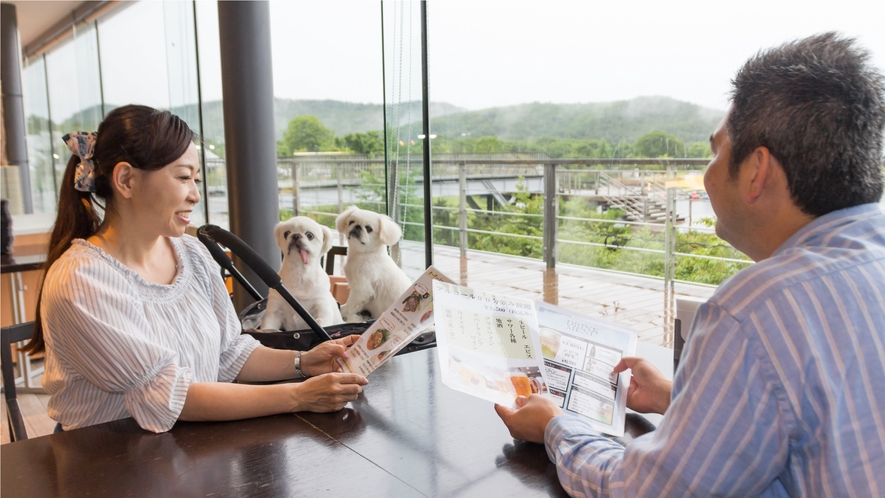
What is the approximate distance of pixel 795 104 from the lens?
638 millimetres

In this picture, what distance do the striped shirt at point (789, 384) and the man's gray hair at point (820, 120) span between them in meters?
0.05

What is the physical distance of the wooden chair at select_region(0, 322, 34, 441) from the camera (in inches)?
55.7

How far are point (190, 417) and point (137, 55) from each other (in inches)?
244

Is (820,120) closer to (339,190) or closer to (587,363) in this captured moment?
(587,363)

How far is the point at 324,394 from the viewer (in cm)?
115

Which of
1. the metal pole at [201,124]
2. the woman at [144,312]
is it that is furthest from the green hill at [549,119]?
the woman at [144,312]

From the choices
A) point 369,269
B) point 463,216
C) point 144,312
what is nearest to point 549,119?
point 463,216

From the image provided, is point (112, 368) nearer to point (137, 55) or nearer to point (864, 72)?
point (864, 72)

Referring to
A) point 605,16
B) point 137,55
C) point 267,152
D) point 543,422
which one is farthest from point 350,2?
point 137,55

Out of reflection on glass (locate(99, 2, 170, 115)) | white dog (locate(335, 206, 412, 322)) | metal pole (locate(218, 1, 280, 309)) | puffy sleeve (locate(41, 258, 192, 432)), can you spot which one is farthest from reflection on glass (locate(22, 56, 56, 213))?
puffy sleeve (locate(41, 258, 192, 432))

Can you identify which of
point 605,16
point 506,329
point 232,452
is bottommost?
point 232,452

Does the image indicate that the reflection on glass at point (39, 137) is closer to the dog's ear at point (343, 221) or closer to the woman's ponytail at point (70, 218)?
the dog's ear at point (343, 221)

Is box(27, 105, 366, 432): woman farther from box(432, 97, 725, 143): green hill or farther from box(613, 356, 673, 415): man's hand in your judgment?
box(432, 97, 725, 143): green hill

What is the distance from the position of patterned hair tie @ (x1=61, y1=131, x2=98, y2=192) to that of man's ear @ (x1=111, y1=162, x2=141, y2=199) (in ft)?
0.15
